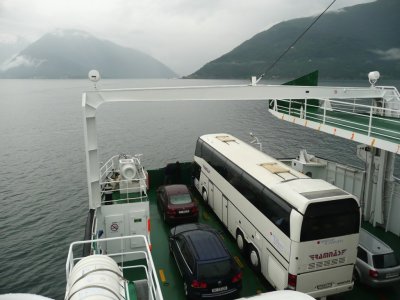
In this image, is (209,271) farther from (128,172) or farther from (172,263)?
(128,172)

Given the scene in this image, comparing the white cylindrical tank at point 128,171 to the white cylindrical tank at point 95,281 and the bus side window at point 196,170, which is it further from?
the white cylindrical tank at point 95,281

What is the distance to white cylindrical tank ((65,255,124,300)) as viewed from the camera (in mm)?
5758

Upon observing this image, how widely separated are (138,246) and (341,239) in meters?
7.64

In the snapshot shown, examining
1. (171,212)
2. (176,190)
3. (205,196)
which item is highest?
(176,190)

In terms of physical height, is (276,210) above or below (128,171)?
below

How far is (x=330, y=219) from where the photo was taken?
9.93 m

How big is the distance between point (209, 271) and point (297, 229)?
118 inches

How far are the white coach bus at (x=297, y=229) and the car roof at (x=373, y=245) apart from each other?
65.0 inches

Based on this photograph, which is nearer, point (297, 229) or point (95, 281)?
point (95, 281)

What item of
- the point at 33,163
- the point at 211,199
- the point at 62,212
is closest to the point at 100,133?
the point at 33,163

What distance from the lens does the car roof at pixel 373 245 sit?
11.5 m

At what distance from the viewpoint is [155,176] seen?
21094mm

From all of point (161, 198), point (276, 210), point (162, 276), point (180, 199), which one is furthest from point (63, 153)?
point (276, 210)

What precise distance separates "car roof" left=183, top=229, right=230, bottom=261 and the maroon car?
3477mm
